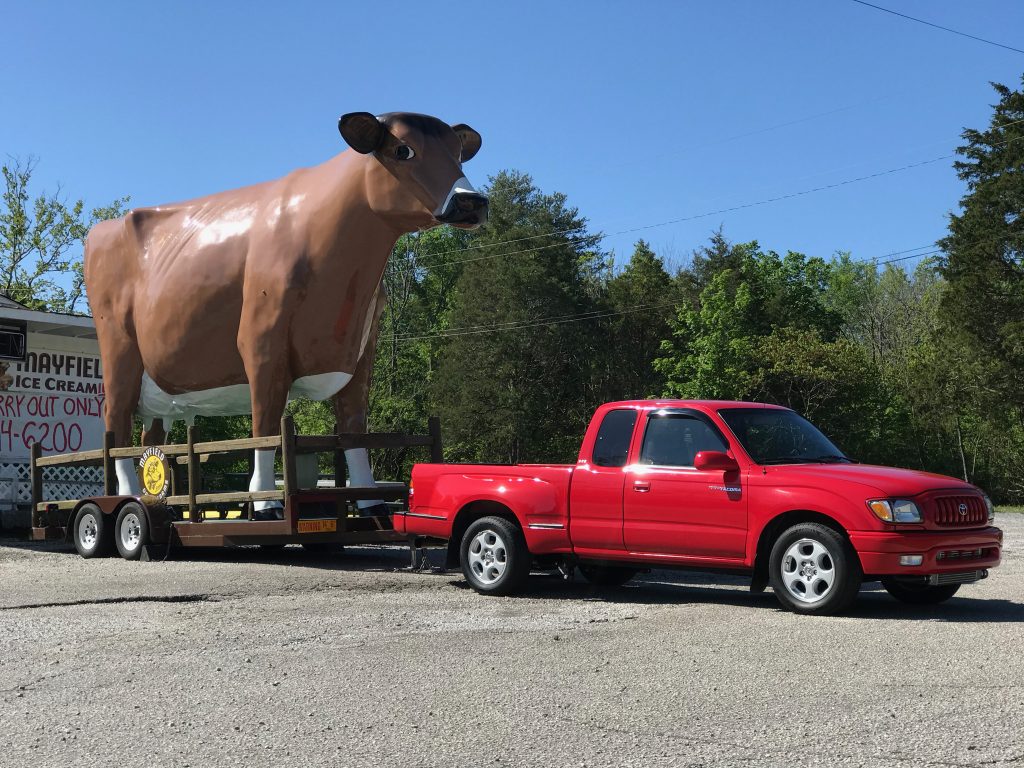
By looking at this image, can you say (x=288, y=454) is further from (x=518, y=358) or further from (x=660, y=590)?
(x=518, y=358)

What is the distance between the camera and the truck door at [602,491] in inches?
383

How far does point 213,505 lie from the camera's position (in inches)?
549

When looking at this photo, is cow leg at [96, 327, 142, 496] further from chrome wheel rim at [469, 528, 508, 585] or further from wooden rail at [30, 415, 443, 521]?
chrome wheel rim at [469, 528, 508, 585]

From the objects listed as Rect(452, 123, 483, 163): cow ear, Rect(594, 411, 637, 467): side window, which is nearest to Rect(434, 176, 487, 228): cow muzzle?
Rect(452, 123, 483, 163): cow ear

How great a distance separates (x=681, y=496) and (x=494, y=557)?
6.15ft

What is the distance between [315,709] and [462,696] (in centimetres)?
73

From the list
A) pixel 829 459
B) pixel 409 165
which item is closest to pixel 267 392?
pixel 409 165

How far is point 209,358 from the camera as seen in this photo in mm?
13930

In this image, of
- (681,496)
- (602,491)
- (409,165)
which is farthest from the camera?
(409,165)

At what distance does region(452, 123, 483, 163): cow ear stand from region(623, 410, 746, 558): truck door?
497 cm

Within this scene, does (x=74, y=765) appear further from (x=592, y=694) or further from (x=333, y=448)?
(x=333, y=448)

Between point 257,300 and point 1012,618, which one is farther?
point 257,300

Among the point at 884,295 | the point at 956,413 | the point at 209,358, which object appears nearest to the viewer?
the point at 209,358

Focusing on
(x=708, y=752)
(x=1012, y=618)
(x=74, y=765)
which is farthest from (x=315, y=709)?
(x=1012, y=618)
